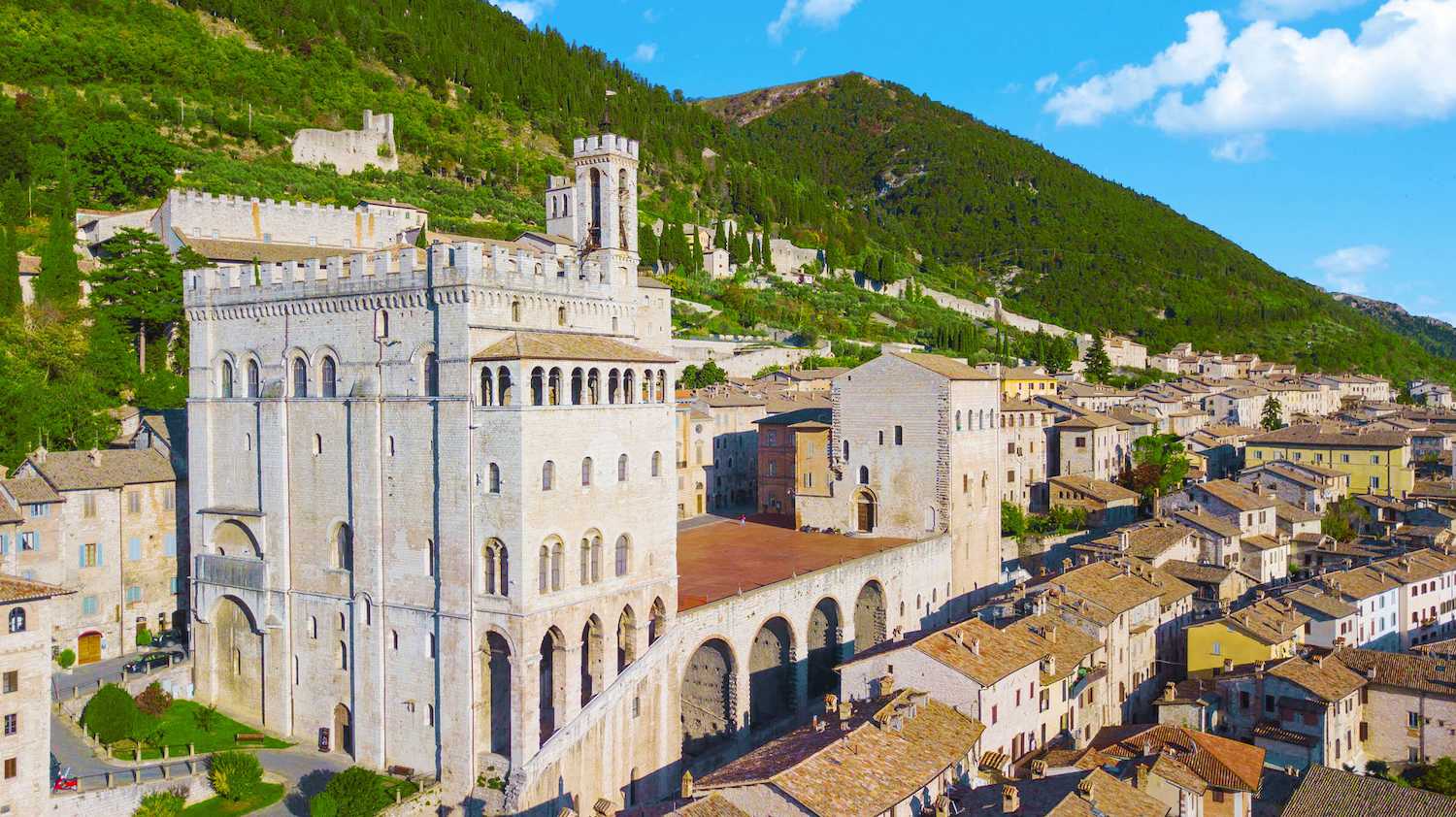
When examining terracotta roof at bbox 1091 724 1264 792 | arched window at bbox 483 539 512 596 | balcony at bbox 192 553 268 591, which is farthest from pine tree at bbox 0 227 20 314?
terracotta roof at bbox 1091 724 1264 792

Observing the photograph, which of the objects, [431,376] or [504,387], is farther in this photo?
[431,376]

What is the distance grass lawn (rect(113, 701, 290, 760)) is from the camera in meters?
31.7

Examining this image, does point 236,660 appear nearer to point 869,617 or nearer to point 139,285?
point 139,285

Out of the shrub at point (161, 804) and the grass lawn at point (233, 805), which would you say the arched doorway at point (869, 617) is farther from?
the shrub at point (161, 804)

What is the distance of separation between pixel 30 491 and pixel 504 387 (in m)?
18.5

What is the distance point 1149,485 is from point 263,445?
54755 mm

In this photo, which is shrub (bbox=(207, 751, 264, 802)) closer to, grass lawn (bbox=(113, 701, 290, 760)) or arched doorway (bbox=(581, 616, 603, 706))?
grass lawn (bbox=(113, 701, 290, 760))

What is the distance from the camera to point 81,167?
6309cm

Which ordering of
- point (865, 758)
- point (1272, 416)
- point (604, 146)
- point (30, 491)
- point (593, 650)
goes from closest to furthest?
point (865, 758) → point (593, 650) → point (30, 491) → point (604, 146) → point (1272, 416)

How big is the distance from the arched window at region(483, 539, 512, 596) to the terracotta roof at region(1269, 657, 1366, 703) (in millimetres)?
24218

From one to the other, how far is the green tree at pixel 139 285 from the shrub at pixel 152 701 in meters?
19.0

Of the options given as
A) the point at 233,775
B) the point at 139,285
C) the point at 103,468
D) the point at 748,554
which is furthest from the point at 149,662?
the point at 748,554

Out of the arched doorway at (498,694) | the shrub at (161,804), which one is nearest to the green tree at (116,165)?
the shrub at (161,804)

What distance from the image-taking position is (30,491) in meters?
36.8
